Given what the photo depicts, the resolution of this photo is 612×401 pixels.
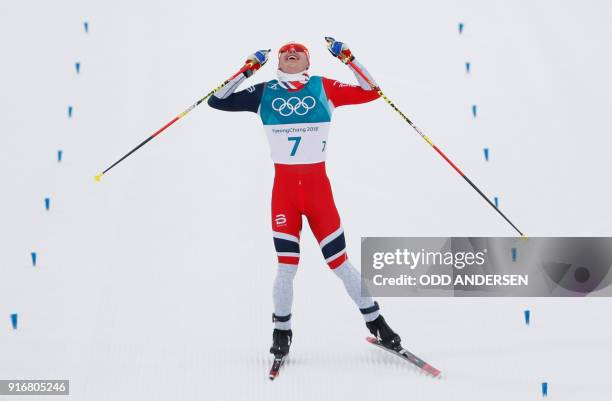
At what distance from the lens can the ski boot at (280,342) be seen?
5195 mm

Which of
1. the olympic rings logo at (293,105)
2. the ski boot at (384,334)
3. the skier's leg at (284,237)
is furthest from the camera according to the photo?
the ski boot at (384,334)

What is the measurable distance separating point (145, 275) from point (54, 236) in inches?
41.9

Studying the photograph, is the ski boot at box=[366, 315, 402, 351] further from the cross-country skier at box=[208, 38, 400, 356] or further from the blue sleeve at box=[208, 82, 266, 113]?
the blue sleeve at box=[208, 82, 266, 113]

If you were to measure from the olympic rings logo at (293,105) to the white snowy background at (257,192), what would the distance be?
1.61 metres

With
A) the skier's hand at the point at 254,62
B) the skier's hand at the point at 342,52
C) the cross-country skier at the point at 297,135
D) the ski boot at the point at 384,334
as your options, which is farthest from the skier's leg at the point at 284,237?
the skier's hand at the point at 342,52

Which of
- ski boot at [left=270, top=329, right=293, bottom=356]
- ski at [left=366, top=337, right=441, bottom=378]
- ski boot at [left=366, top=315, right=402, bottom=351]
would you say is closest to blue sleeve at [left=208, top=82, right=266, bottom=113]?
ski boot at [left=270, top=329, right=293, bottom=356]

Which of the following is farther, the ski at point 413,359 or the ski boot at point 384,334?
the ski boot at point 384,334

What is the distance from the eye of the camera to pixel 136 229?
22.9 feet

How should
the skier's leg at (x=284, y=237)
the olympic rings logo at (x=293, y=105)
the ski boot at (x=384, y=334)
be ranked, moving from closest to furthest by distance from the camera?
the olympic rings logo at (x=293, y=105) → the skier's leg at (x=284, y=237) → the ski boot at (x=384, y=334)

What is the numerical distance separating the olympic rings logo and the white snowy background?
1612mm

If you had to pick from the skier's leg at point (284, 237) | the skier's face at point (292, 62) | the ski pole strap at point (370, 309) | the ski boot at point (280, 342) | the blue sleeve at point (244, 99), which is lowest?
the ski boot at point (280, 342)

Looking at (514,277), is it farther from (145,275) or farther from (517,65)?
(517,65)

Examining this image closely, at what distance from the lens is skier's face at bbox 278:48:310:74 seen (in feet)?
16.5

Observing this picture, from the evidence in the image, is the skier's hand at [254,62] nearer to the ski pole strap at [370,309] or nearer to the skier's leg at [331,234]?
the skier's leg at [331,234]
